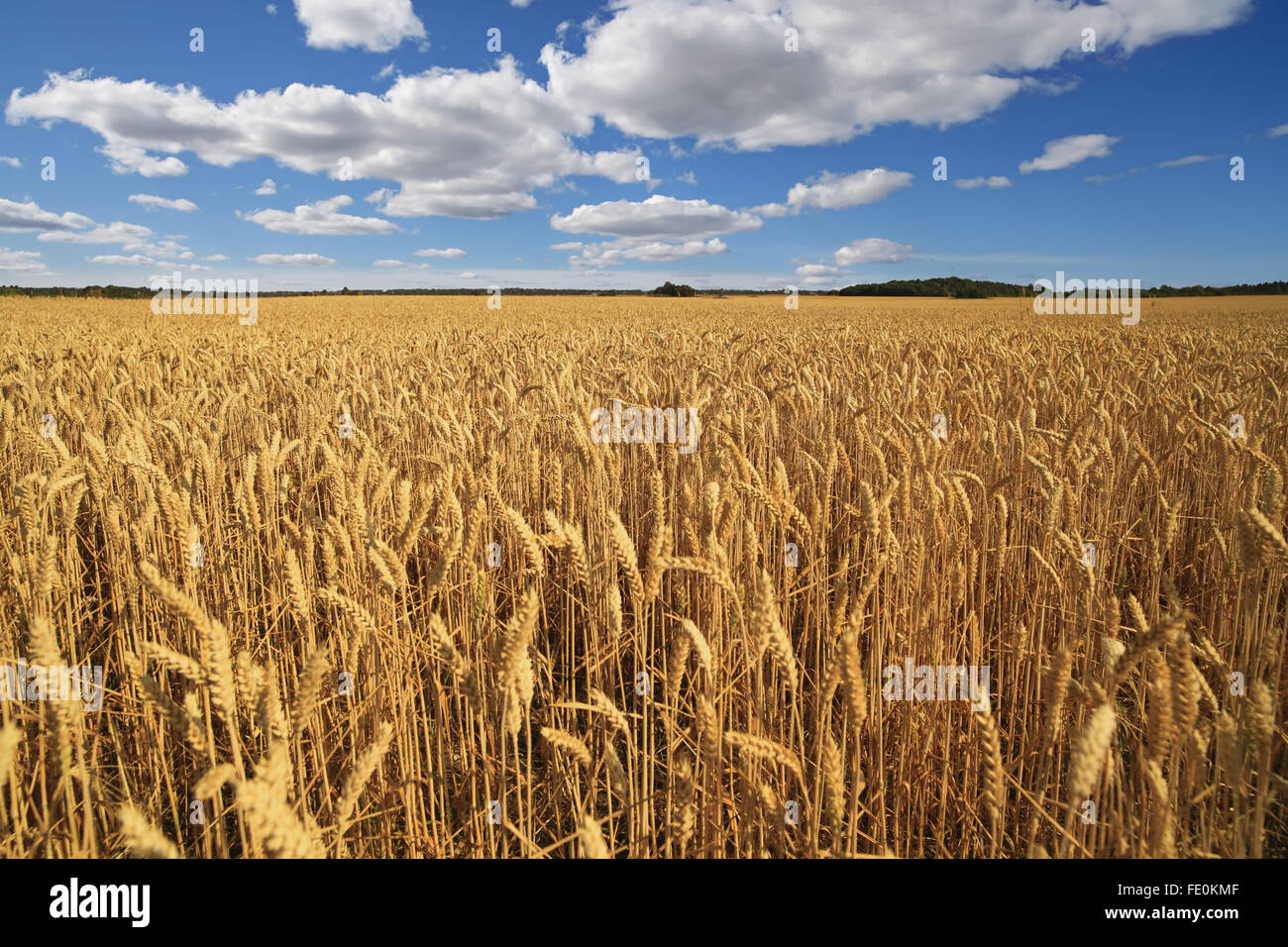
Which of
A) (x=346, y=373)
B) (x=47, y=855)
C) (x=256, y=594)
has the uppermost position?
(x=346, y=373)

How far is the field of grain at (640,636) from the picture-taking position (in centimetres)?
109

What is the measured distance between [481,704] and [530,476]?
214 cm

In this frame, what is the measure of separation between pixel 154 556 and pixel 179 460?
1555 mm

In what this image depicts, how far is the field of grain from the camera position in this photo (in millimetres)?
1095

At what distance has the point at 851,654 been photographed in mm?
997

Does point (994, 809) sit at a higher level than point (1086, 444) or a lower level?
lower

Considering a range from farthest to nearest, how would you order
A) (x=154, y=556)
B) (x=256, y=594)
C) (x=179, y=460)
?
(x=179, y=460)
(x=256, y=594)
(x=154, y=556)

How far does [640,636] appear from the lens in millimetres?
1551

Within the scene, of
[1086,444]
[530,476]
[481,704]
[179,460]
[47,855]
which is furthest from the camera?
[179,460]

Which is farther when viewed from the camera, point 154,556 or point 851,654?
point 154,556

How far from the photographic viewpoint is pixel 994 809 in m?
1.03

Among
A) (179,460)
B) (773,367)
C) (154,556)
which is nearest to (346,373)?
(179,460)

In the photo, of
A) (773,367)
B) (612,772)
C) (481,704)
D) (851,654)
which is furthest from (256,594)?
(773,367)

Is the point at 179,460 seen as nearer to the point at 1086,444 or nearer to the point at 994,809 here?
the point at 994,809
